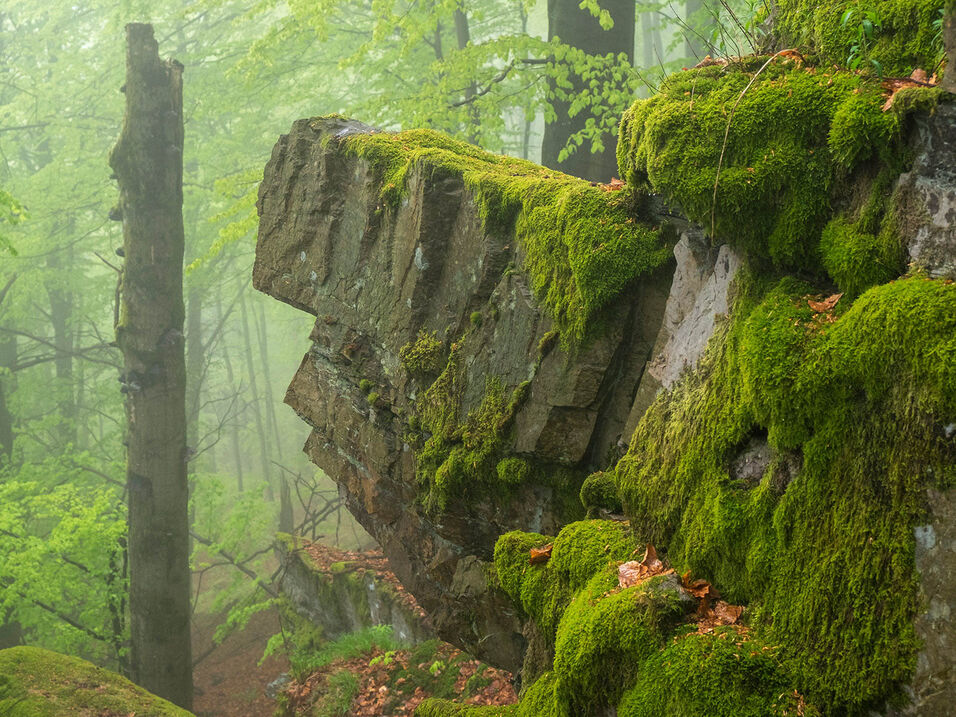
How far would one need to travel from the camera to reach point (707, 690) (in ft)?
7.31

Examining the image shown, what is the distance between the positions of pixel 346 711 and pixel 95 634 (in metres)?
4.86

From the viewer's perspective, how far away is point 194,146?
16.5 meters

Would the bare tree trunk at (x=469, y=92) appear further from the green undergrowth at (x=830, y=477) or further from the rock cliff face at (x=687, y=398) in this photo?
the green undergrowth at (x=830, y=477)

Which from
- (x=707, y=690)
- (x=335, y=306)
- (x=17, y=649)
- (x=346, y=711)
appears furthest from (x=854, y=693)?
(x=17, y=649)

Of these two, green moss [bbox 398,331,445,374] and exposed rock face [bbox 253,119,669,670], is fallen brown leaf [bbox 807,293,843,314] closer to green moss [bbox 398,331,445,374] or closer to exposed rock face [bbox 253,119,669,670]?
exposed rock face [bbox 253,119,669,670]

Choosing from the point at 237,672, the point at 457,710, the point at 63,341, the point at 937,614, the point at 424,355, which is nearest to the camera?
the point at 937,614

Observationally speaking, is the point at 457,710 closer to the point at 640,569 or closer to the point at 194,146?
the point at 640,569

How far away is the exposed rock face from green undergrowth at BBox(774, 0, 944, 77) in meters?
1.35

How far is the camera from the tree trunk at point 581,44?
8.59 metres

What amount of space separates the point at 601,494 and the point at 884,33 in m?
2.44

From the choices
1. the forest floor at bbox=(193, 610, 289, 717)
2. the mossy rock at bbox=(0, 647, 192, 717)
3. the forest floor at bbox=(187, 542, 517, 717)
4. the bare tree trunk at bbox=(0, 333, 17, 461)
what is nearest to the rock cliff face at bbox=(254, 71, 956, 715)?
the forest floor at bbox=(187, 542, 517, 717)

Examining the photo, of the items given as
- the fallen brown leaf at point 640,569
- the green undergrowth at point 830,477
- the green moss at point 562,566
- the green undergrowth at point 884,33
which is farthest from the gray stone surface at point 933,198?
the green moss at point 562,566

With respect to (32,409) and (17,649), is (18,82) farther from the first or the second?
(17,649)

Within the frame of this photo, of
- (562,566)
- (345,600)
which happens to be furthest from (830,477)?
(345,600)
